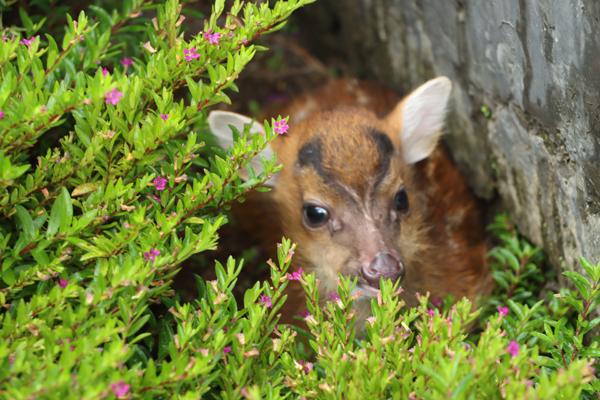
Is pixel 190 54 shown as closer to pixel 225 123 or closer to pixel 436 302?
pixel 225 123

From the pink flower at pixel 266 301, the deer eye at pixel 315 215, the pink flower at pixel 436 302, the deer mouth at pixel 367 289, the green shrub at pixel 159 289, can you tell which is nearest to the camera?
the green shrub at pixel 159 289

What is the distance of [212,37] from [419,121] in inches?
57.7

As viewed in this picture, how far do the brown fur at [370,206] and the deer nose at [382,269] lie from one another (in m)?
0.09

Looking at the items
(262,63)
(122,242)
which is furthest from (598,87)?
(262,63)

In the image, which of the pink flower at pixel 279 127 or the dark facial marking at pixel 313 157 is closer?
the pink flower at pixel 279 127

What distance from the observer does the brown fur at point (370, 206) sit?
11.0 feet

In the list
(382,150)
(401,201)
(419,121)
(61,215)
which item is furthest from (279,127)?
(419,121)

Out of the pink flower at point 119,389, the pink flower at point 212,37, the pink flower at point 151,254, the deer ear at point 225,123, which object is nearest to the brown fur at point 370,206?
the deer ear at point 225,123

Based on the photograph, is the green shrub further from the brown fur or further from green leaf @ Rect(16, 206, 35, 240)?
the brown fur

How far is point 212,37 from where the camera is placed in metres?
2.57

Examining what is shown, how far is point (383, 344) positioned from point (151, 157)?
2.90 ft

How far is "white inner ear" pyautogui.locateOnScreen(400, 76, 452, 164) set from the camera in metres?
3.65

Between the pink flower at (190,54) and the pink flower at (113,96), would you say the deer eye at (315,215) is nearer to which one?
the pink flower at (190,54)

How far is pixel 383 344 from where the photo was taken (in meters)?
2.29
